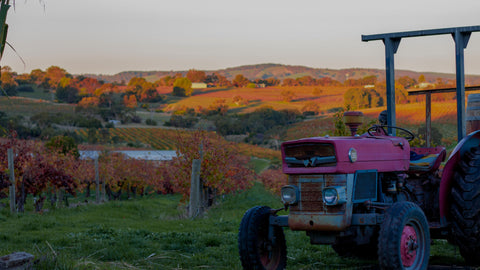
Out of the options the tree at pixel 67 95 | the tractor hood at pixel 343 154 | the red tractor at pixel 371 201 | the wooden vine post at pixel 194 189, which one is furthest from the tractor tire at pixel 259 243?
the tree at pixel 67 95

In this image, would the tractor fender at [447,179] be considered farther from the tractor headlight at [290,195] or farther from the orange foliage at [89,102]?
the orange foliage at [89,102]

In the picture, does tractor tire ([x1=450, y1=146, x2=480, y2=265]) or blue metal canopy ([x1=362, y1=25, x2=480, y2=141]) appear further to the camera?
blue metal canopy ([x1=362, y1=25, x2=480, y2=141])

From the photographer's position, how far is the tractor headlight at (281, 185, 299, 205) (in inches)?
210

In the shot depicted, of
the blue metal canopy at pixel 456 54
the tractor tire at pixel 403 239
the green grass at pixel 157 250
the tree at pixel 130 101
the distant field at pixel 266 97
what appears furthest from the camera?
the tree at pixel 130 101

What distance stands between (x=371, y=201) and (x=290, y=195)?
0.85 m

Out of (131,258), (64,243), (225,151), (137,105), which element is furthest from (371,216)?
(137,105)

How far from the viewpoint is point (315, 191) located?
5.27 metres

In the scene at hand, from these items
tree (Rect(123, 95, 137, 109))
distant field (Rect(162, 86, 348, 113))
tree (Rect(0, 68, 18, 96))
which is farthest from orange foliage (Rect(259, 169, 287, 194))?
tree (Rect(123, 95, 137, 109))

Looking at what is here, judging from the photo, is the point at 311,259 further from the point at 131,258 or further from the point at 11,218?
the point at 11,218

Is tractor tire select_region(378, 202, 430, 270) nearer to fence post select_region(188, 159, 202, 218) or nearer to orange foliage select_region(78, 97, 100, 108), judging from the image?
fence post select_region(188, 159, 202, 218)

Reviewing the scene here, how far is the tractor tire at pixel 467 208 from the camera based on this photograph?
18.6 ft

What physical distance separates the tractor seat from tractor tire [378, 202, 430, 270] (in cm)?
94

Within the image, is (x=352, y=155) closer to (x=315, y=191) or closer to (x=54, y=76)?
(x=315, y=191)

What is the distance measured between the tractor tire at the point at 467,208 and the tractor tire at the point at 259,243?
1844 millimetres
